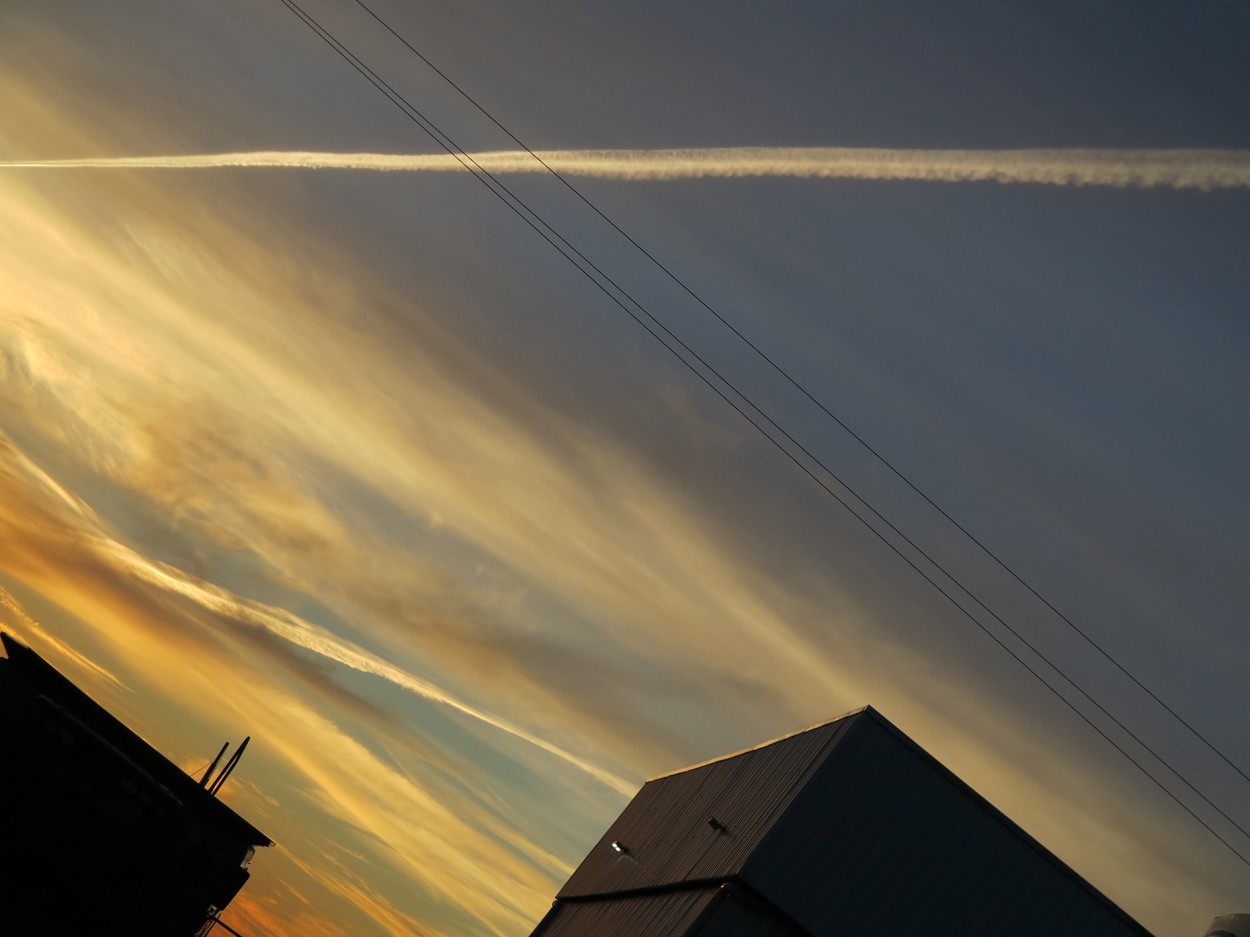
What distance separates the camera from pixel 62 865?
3266 centimetres

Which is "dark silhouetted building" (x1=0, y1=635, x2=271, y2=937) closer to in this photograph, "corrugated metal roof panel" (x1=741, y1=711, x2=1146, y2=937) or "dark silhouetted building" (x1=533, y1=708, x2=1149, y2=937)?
"dark silhouetted building" (x1=533, y1=708, x2=1149, y2=937)

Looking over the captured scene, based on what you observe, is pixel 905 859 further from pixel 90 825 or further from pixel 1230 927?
pixel 90 825

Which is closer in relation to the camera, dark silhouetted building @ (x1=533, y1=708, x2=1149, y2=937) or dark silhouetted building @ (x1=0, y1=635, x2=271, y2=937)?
dark silhouetted building @ (x1=533, y1=708, x2=1149, y2=937)

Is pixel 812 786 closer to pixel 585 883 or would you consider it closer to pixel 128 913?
pixel 585 883

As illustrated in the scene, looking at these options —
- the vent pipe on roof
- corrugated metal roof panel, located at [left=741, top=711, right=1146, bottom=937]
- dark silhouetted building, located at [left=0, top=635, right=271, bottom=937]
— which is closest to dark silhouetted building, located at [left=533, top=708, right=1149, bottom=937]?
corrugated metal roof panel, located at [left=741, top=711, right=1146, bottom=937]

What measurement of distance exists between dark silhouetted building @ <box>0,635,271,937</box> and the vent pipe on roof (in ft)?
136

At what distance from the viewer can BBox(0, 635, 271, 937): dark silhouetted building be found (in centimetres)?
3212

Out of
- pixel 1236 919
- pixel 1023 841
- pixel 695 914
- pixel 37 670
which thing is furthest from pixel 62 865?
pixel 1236 919

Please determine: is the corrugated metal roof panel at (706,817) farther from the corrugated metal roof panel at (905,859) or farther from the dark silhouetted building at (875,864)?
the corrugated metal roof panel at (905,859)

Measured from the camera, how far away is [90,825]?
1310 inches

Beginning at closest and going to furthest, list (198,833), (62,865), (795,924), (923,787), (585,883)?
(795,924)
(923,787)
(62,865)
(198,833)
(585,883)

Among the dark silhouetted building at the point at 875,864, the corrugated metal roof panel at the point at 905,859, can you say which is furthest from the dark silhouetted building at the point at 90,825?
the corrugated metal roof panel at the point at 905,859

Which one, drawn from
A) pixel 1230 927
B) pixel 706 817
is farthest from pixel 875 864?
pixel 1230 927

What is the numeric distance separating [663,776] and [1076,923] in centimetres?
1991
